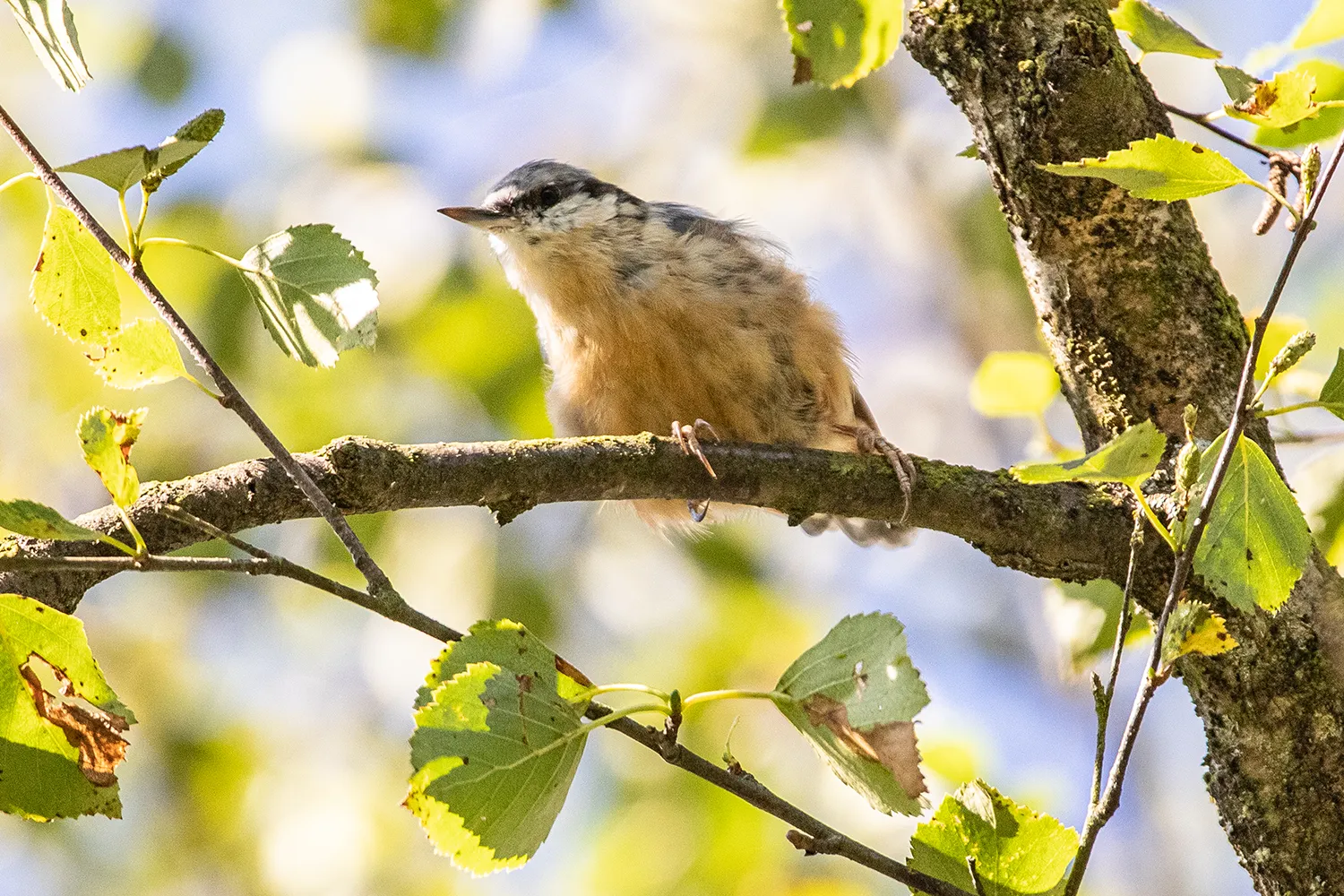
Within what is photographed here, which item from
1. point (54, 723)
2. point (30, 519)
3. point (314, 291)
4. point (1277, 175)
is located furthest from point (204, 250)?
point (1277, 175)

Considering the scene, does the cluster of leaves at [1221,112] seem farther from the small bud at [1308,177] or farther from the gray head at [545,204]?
the gray head at [545,204]

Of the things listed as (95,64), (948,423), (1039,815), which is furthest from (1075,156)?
(948,423)

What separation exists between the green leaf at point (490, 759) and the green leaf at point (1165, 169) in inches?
34.1

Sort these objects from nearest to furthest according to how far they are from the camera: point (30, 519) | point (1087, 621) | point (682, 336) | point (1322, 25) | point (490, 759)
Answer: point (30, 519), point (490, 759), point (1322, 25), point (1087, 621), point (682, 336)

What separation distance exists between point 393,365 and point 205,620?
2.47 meters

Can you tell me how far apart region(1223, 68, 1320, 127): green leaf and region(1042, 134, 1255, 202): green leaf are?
164 millimetres

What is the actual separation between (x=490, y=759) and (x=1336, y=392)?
114 cm

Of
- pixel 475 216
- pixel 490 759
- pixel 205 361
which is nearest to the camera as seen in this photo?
pixel 490 759

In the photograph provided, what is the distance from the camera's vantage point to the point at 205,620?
6.57m

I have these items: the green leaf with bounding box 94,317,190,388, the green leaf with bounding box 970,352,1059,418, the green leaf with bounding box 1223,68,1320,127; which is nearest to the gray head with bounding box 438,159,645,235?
the green leaf with bounding box 970,352,1059,418

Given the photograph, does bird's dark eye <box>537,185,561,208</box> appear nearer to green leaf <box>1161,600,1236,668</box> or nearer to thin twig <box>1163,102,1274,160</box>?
thin twig <box>1163,102,1274,160</box>

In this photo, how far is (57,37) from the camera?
1.47 meters

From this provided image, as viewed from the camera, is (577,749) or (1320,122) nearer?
(577,749)

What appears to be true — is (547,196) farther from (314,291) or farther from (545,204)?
(314,291)
